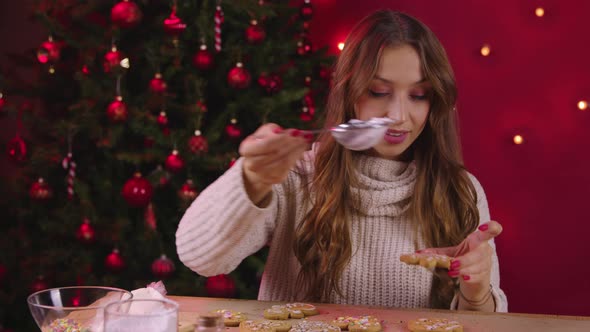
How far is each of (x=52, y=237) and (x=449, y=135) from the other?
1.50 meters

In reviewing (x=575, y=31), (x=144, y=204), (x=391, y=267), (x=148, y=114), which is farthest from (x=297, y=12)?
(x=391, y=267)

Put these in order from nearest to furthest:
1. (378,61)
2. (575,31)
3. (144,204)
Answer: (378,61), (144,204), (575,31)

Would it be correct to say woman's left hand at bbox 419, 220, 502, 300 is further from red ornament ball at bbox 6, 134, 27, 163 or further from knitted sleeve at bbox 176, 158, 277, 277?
red ornament ball at bbox 6, 134, 27, 163

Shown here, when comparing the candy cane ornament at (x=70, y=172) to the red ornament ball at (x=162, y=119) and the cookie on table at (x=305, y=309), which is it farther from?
the cookie on table at (x=305, y=309)

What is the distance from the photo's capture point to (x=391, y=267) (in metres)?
1.68

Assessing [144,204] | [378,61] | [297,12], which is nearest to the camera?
[378,61]

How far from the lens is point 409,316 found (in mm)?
1384

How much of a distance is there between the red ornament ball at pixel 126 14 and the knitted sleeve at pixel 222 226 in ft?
3.34

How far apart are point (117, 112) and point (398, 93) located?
1.08m

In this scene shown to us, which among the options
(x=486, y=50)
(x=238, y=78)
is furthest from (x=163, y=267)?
(x=486, y=50)

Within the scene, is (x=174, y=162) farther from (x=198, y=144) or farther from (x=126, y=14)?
(x=126, y=14)

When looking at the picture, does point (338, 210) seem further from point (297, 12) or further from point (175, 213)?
point (297, 12)

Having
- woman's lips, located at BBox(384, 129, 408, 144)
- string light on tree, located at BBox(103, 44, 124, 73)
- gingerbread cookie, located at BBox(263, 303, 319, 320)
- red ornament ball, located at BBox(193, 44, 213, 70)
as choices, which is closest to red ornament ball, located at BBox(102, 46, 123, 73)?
string light on tree, located at BBox(103, 44, 124, 73)

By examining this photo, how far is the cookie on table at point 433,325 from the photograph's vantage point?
1272mm
